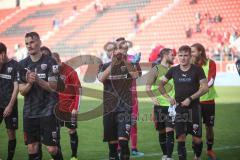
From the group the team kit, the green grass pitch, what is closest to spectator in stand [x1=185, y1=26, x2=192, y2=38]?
the green grass pitch

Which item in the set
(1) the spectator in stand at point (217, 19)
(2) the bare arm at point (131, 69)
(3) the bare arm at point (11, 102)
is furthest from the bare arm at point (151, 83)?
(1) the spectator in stand at point (217, 19)

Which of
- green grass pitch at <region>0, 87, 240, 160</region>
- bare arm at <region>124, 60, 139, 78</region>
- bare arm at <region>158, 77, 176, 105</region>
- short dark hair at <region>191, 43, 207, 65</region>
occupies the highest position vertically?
short dark hair at <region>191, 43, 207, 65</region>

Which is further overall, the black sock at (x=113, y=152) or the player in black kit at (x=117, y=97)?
the black sock at (x=113, y=152)

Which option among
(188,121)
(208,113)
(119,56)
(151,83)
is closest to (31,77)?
(119,56)

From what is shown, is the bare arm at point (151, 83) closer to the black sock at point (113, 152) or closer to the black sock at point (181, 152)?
the black sock at point (181, 152)

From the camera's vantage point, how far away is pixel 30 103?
22.9ft

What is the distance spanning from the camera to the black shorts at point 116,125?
7582mm

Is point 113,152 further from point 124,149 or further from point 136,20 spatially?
point 136,20

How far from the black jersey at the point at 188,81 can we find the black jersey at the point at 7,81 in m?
2.76

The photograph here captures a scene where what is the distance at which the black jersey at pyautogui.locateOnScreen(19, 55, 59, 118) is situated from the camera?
272 inches

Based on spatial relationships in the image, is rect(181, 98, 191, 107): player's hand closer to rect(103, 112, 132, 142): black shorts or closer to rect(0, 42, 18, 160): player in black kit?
rect(103, 112, 132, 142): black shorts

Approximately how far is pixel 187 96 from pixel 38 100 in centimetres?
246

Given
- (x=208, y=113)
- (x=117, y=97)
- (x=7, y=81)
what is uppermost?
(x=7, y=81)

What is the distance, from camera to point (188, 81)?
314 inches
